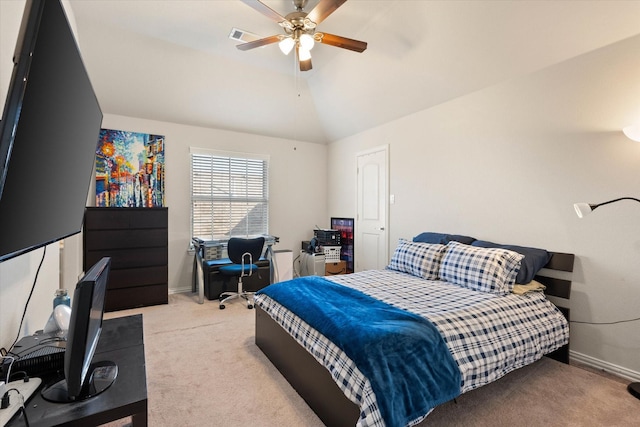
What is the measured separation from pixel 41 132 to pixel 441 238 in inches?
132

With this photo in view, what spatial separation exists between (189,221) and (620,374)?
493 centimetres

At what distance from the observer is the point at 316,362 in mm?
1877

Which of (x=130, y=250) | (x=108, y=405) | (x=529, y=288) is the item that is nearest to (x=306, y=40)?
(x=108, y=405)

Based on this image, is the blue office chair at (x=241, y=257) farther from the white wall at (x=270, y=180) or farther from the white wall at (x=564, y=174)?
the white wall at (x=564, y=174)

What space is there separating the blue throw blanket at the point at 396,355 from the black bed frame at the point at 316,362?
219 mm

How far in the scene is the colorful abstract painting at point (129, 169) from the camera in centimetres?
392

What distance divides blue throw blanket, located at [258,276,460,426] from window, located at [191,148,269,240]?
3212 millimetres

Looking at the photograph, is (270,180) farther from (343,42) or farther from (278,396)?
(278,396)

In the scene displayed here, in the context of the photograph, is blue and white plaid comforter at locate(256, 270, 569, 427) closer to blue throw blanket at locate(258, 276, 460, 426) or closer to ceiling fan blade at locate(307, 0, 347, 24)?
blue throw blanket at locate(258, 276, 460, 426)

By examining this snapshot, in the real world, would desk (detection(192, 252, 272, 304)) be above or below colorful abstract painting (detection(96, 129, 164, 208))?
below

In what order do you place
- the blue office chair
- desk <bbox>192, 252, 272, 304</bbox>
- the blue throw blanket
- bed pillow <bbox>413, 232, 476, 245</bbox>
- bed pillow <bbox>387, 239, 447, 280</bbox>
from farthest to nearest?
desk <bbox>192, 252, 272, 304</bbox> → the blue office chair → bed pillow <bbox>413, 232, 476, 245</bbox> → bed pillow <bbox>387, 239, 447, 280</bbox> → the blue throw blanket

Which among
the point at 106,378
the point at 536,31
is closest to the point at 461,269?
the point at 536,31

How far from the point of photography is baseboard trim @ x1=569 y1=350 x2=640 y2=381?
223 centimetres

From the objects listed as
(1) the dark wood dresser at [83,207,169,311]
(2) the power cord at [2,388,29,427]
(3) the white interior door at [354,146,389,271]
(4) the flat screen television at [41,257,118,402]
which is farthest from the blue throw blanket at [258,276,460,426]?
(1) the dark wood dresser at [83,207,169,311]
